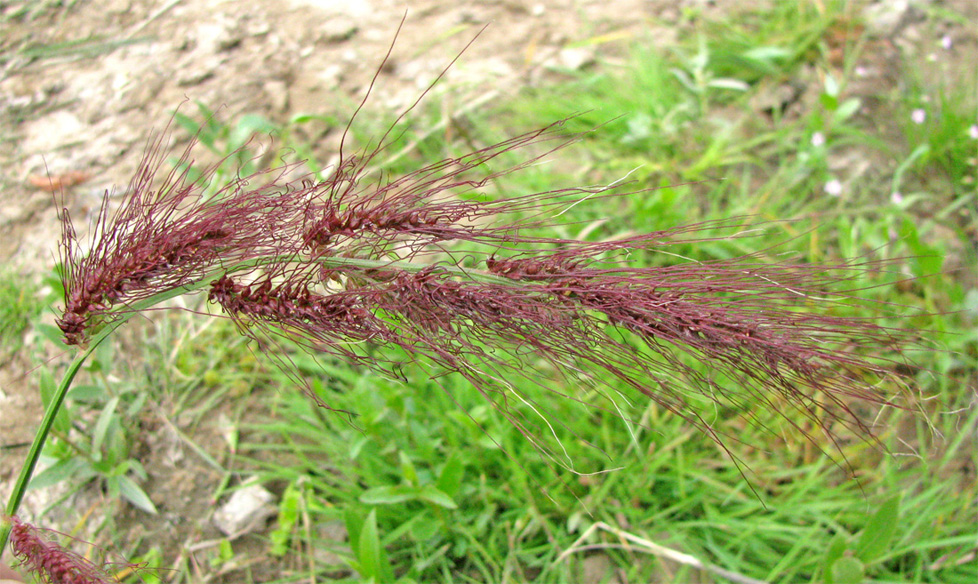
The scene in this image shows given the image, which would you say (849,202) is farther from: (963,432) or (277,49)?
(277,49)

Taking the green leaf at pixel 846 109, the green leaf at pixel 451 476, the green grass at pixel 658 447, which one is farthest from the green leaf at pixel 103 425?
the green leaf at pixel 846 109

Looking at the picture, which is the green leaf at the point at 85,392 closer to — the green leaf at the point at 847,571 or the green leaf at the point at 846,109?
the green leaf at the point at 847,571

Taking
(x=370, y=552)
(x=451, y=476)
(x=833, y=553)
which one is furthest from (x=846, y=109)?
(x=370, y=552)

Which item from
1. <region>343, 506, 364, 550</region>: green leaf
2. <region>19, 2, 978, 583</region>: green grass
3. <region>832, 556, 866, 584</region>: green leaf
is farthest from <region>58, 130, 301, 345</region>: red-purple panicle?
<region>832, 556, 866, 584</region>: green leaf

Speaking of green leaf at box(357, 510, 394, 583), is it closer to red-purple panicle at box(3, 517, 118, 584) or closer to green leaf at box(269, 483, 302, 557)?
green leaf at box(269, 483, 302, 557)

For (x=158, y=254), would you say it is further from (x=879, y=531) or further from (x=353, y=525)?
(x=879, y=531)

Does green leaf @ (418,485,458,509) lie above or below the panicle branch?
below
